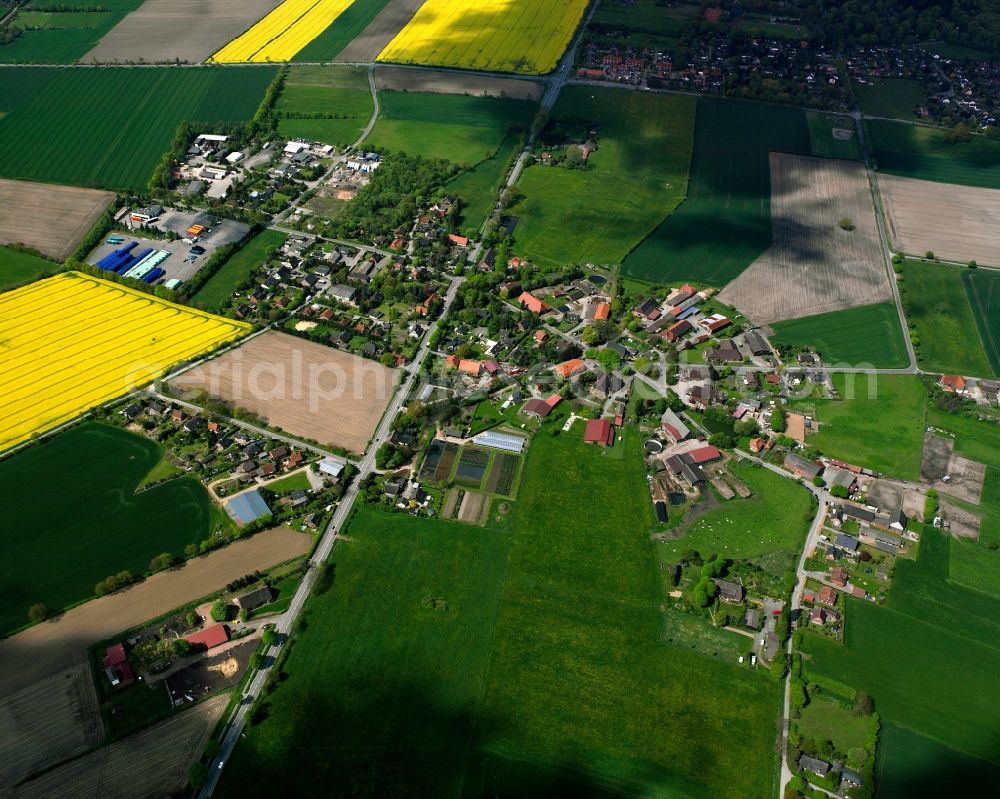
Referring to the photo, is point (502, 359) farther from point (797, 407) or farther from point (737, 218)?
point (737, 218)

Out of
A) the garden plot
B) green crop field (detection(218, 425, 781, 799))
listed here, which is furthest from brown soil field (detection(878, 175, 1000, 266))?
green crop field (detection(218, 425, 781, 799))

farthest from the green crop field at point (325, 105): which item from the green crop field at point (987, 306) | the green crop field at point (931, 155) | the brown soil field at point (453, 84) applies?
the green crop field at point (987, 306)

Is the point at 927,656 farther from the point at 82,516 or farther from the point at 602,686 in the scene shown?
the point at 82,516

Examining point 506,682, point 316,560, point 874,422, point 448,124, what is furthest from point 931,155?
point 316,560

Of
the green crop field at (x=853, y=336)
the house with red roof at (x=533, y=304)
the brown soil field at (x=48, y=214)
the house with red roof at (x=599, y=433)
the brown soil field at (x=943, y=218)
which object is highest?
the brown soil field at (x=943, y=218)

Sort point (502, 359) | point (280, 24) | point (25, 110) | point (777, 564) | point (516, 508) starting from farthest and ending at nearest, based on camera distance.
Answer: point (280, 24) → point (25, 110) → point (502, 359) → point (516, 508) → point (777, 564)

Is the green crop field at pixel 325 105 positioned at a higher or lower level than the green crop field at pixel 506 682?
higher

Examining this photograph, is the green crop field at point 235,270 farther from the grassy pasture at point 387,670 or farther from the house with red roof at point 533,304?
the grassy pasture at point 387,670

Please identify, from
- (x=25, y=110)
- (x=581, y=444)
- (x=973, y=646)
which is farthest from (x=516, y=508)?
(x=25, y=110)
